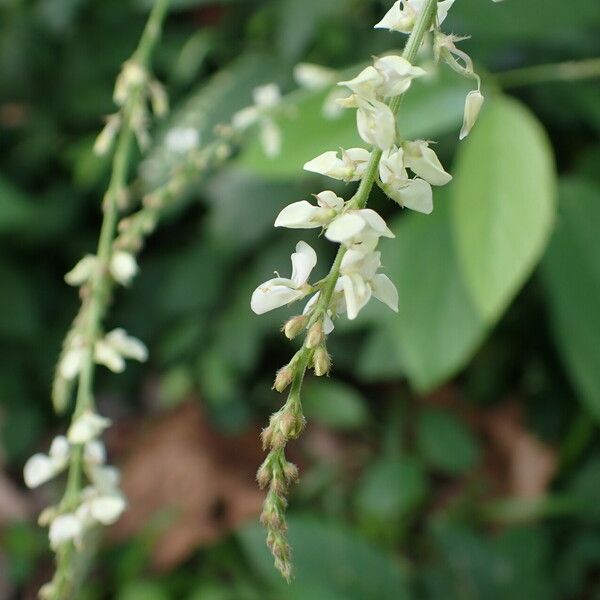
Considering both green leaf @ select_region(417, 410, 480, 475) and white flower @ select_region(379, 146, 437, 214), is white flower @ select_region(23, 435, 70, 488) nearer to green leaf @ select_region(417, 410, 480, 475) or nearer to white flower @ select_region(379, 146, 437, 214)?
white flower @ select_region(379, 146, 437, 214)

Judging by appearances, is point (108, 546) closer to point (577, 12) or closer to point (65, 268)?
point (65, 268)

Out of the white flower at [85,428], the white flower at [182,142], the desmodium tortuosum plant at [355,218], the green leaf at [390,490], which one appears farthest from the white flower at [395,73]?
the green leaf at [390,490]

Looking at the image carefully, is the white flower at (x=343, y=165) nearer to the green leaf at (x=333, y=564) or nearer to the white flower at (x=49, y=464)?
the white flower at (x=49, y=464)

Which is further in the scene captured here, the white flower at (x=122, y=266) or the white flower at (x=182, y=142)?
the white flower at (x=182, y=142)

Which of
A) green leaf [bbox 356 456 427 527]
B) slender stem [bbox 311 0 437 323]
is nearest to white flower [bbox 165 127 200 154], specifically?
slender stem [bbox 311 0 437 323]

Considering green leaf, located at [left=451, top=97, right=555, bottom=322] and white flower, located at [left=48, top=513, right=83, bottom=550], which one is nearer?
white flower, located at [left=48, top=513, right=83, bottom=550]

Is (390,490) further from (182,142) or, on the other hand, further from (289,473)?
(289,473)

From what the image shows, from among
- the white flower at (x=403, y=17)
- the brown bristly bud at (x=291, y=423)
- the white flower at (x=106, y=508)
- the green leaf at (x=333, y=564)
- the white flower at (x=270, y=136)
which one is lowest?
the green leaf at (x=333, y=564)

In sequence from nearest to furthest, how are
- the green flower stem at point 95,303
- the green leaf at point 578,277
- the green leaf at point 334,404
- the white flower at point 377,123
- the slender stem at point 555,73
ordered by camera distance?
the white flower at point 377,123
the green flower stem at point 95,303
the slender stem at point 555,73
the green leaf at point 578,277
the green leaf at point 334,404

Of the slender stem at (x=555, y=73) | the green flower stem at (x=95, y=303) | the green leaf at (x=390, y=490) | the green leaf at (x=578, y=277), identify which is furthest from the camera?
the green leaf at (x=390, y=490)
